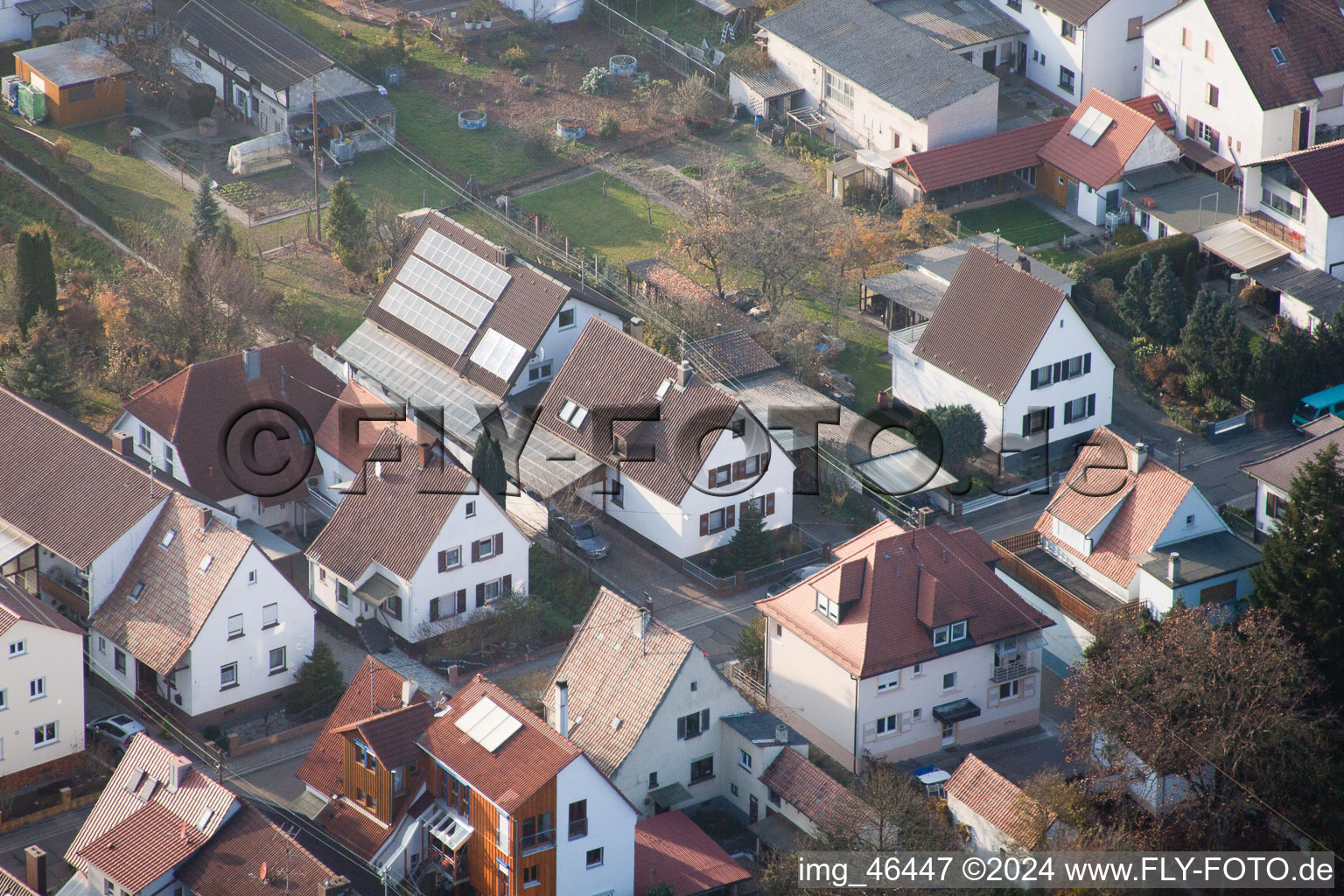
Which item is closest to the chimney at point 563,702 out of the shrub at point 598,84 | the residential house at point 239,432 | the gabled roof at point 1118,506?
the residential house at point 239,432

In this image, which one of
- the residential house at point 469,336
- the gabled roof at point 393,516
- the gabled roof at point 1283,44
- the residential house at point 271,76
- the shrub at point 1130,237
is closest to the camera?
the gabled roof at point 393,516

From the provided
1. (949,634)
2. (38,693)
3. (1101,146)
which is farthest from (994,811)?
(1101,146)

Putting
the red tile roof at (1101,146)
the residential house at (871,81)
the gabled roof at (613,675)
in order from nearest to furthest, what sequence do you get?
the gabled roof at (613,675)
the red tile roof at (1101,146)
the residential house at (871,81)

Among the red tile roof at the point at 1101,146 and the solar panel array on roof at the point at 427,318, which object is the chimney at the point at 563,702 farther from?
the red tile roof at the point at 1101,146

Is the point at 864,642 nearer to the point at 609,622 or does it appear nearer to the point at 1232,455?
the point at 609,622

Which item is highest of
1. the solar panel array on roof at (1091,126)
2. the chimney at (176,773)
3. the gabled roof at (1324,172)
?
the gabled roof at (1324,172)

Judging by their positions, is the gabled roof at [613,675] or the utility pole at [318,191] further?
the utility pole at [318,191]

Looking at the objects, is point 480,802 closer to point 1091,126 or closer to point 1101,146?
point 1101,146

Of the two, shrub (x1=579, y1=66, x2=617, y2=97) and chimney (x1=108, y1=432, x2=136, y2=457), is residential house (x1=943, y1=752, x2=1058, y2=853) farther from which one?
shrub (x1=579, y1=66, x2=617, y2=97)
